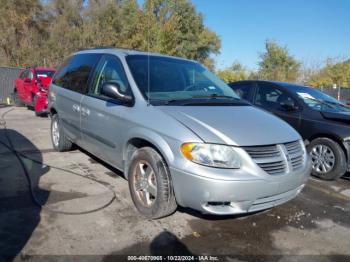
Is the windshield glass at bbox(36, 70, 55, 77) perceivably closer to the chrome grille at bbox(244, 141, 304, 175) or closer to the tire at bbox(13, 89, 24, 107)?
the tire at bbox(13, 89, 24, 107)


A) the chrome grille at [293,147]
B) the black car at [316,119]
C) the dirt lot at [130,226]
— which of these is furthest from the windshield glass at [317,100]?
the chrome grille at [293,147]

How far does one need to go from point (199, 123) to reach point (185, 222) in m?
1.14

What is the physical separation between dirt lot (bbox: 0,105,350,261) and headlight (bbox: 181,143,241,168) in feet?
2.71

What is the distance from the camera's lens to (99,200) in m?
3.98

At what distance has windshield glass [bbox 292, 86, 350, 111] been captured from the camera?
6.08m

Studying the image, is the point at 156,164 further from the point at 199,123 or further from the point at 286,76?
the point at 286,76

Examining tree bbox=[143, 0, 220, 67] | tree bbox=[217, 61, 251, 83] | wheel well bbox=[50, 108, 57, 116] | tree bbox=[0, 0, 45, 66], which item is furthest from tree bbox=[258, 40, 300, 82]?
wheel well bbox=[50, 108, 57, 116]

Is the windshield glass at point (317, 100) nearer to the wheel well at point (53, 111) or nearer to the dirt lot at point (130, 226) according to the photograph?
the dirt lot at point (130, 226)

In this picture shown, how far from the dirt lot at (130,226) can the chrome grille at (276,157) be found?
75 centimetres

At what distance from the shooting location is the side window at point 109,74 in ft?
13.3

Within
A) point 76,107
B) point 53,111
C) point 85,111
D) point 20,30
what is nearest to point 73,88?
point 76,107

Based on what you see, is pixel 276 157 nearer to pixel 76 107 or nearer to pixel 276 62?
pixel 76 107

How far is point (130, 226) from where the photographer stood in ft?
11.2

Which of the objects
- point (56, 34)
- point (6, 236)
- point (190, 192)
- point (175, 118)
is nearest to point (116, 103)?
point (175, 118)
